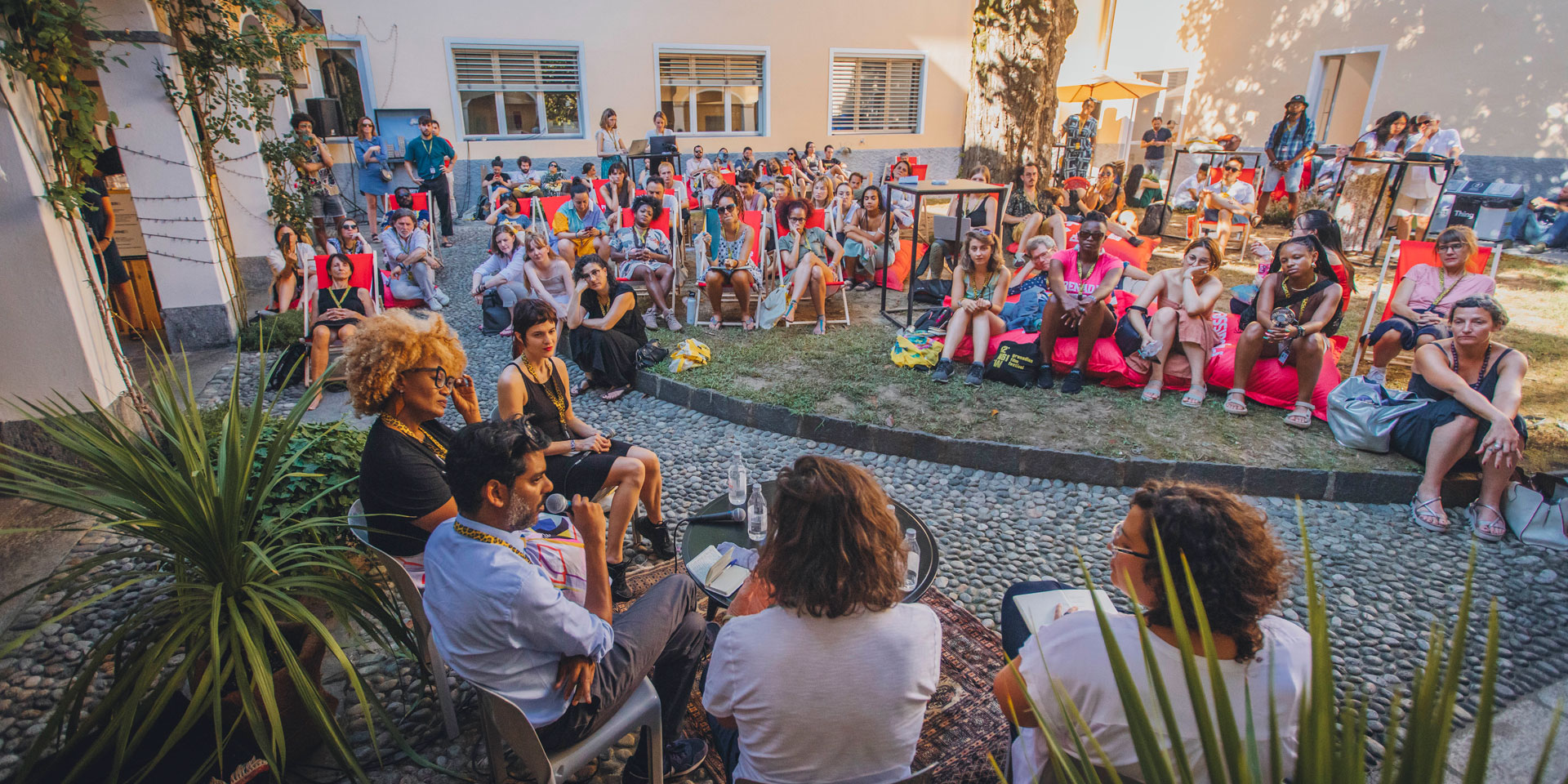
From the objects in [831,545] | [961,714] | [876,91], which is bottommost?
[961,714]

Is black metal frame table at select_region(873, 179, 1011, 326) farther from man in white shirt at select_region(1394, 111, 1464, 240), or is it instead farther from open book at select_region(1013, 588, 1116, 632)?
man in white shirt at select_region(1394, 111, 1464, 240)

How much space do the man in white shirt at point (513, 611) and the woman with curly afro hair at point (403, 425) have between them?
0.55 metres

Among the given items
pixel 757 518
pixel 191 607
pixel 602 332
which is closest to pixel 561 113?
pixel 602 332

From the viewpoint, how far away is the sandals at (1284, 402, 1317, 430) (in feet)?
15.8

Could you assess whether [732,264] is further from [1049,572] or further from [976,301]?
[1049,572]

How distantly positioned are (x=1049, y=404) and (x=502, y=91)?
1251cm

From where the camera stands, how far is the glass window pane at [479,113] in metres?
13.8

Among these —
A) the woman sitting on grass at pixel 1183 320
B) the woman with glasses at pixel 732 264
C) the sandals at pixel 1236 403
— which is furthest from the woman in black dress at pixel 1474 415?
the woman with glasses at pixel 732 264

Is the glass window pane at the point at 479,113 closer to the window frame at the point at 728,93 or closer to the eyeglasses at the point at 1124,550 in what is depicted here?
the window frame at the point at 728,93

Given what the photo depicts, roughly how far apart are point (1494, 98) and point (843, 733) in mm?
14644

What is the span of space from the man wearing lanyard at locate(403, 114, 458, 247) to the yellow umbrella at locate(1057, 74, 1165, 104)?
10.2 metres

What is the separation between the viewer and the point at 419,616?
255 centimetres

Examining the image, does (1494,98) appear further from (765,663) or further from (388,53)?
(388,53)

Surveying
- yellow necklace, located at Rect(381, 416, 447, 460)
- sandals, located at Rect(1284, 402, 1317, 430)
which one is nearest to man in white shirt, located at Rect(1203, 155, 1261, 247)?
sandals, located at Rect(1284, 402, 1317, 430)
